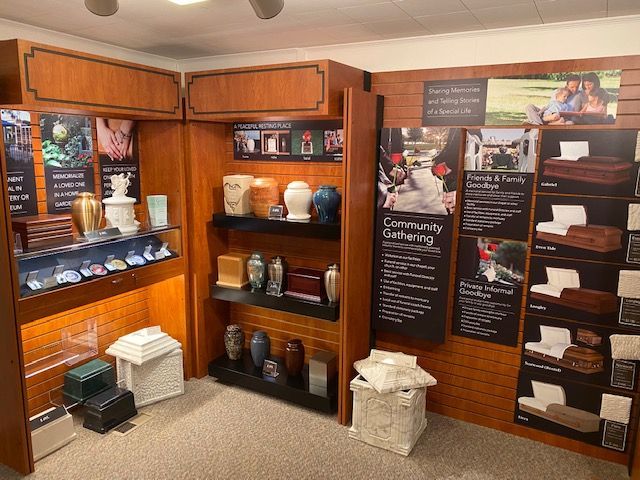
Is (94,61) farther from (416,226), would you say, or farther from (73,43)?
(416,226)

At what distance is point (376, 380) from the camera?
3.16 meters

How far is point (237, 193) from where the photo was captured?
12.3ft

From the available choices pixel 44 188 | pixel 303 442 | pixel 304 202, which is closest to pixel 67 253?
pixel 44 188

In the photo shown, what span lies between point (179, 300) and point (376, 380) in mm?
1735

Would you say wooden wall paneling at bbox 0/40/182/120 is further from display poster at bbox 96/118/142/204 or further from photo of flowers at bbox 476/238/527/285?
photo of flowers at bbox 476/238/527/285

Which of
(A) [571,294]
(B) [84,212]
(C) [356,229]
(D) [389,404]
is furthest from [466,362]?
(B) [84,212]

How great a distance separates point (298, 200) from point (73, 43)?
6.15ft

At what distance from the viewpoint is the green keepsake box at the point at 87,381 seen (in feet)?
11.4

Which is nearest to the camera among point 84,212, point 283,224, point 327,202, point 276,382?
point 84,212

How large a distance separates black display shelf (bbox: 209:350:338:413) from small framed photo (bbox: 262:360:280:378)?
33mm

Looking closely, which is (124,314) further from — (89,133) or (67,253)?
(89,133)

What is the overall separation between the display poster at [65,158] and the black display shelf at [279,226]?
99 cm

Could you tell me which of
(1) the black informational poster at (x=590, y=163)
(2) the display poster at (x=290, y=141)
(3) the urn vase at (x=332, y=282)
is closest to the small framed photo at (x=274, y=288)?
(3) the urn vase at (x=332, y=282)

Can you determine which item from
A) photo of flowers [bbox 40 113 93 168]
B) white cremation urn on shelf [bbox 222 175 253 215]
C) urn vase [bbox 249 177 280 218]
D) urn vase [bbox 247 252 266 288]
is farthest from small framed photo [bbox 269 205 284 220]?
photo of flowers [bbox 40 113 93 168]
